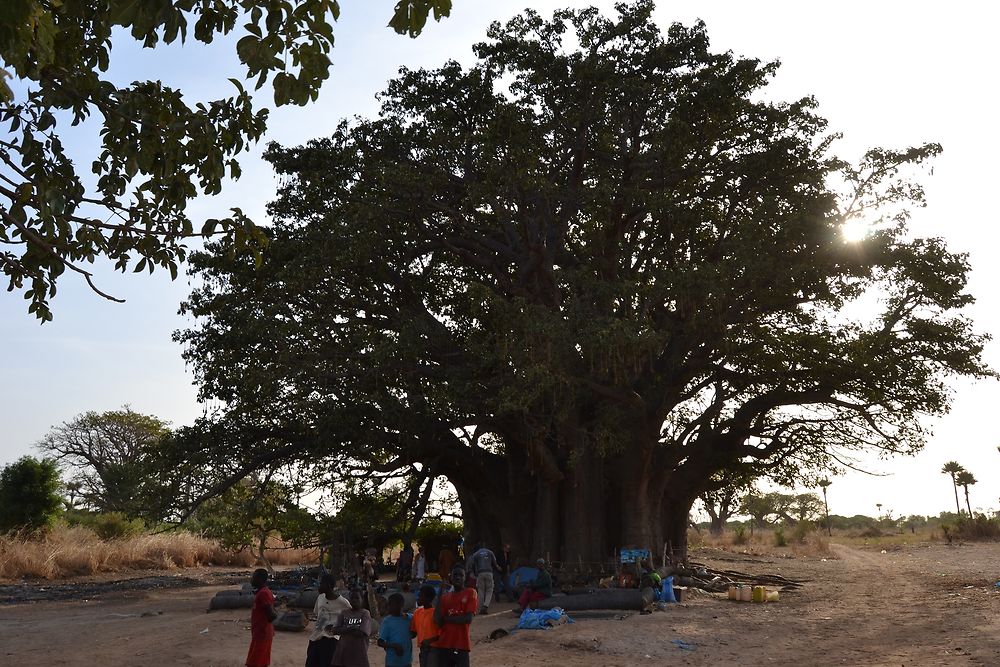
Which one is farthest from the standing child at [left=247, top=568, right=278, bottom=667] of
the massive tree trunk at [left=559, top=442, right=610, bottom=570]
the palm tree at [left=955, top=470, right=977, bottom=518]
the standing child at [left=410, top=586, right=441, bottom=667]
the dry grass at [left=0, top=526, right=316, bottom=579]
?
the palm tree at [left=955, top=470, right=977, bottom=518]

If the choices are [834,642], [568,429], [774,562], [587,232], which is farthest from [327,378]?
[774,562]

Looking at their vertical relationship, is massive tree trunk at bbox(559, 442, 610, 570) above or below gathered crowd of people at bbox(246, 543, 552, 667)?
above

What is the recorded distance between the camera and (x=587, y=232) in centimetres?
1970

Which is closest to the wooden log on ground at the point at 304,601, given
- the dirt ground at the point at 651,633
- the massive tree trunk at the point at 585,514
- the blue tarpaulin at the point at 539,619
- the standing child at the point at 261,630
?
the dirt ground at the point at 651,633

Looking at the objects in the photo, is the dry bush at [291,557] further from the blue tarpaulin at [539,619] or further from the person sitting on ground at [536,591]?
the blue tarpaulin at [539,619]

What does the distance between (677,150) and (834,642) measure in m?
9.87

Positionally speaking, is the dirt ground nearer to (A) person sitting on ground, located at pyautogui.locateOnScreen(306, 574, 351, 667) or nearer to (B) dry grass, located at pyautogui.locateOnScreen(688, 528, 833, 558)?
(A) person sitting on ground, located at pyautogui.locateOnScreen(306, 574, 351, 667)

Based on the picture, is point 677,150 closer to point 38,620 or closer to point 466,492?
point 466,492

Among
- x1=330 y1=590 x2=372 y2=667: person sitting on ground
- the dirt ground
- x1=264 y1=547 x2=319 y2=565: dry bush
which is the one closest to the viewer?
x1=330 y1=590 x2=372 y2=667: person sitting on ground

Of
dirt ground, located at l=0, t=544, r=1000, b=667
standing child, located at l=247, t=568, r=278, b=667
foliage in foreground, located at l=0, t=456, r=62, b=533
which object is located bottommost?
dirt ground, located at l=0, t=544, r=1000, b=667

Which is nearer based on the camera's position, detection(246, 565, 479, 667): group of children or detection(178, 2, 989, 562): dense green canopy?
detection(246, 565, 479, 667): group of children

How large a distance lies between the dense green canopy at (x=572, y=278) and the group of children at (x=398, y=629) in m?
7.11

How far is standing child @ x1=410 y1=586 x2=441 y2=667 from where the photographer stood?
26.8ft

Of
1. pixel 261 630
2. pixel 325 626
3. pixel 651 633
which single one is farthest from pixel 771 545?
pixel 325 626
